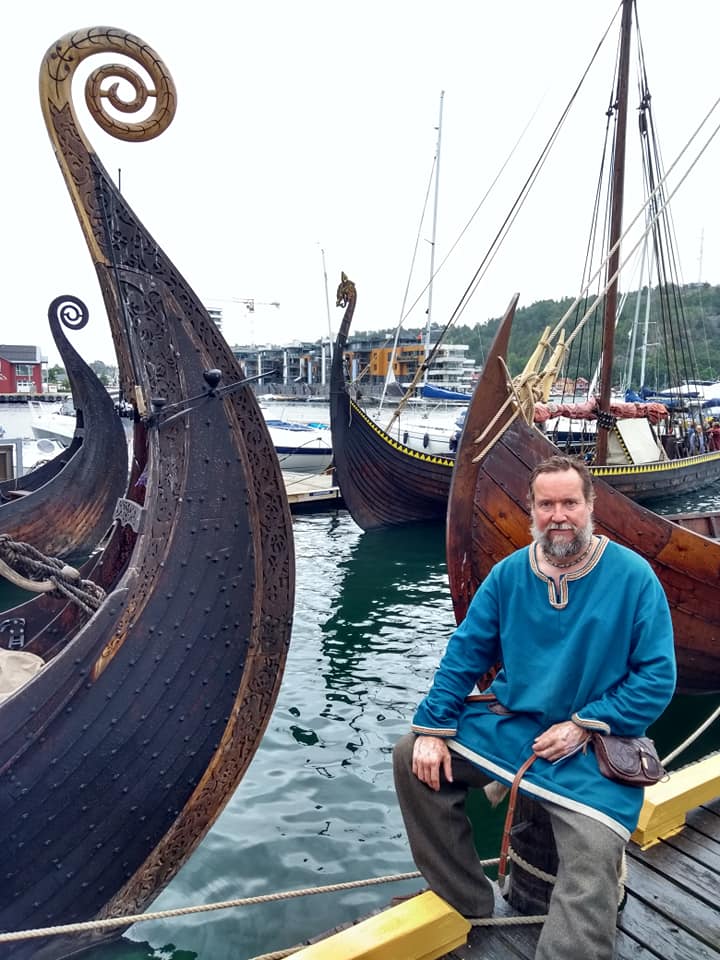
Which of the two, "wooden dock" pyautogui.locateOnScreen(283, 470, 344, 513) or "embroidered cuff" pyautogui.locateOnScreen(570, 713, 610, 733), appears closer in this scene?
"embroidered cuff" pyautogui.locateOnScreen(570, 713, 610, 733)

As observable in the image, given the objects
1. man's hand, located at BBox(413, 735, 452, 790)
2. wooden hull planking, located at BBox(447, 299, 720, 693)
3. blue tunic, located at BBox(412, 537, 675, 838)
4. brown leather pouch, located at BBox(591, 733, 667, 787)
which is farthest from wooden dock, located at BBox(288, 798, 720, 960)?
wooden hull planking, located at BBox(447, 299, 720, 693)

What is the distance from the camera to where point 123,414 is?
2715mm

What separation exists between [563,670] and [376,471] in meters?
8.36

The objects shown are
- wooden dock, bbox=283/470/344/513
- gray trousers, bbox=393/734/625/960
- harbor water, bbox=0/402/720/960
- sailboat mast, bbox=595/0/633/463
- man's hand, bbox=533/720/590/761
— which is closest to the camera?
gray trousers, bbox=393/734/625/960

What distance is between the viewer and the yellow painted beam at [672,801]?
2250 mm

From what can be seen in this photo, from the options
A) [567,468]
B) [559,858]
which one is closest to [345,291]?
[567,468]

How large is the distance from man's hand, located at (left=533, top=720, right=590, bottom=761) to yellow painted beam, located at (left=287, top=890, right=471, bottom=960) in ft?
1.81

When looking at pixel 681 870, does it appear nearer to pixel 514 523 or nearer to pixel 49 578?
pixel 514 523

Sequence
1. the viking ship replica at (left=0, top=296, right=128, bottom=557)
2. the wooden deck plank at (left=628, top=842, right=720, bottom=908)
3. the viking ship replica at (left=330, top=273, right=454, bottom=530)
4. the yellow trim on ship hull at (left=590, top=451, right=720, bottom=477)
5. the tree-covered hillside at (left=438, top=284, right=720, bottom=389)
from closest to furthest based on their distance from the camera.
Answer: the wooden deck plank at (left=628, top=842, right=720, bottom=908)
the viking ship replica at (left=0, top=296, right=128, bottom=557)
the viking ship replica at (left=330, top=273, right=454, bottom=530)
the yellow trim on ship hull at (left=590, top=451, right=720, bottom=477)
the tree-covered hillside at (left=438, top=284, right=720, bottom=389)

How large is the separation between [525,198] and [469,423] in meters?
4.93

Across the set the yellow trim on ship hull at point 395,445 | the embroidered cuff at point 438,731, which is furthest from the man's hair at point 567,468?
the yellow trim on ship hull at point 395,445

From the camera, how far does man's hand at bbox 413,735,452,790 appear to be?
66.5 inches

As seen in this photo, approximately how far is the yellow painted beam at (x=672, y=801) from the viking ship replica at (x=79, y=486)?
22.1 feet

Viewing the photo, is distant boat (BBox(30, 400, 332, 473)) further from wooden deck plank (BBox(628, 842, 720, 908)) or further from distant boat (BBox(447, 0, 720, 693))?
wooden deck plank (BBox(628, 842, 720, 908))
